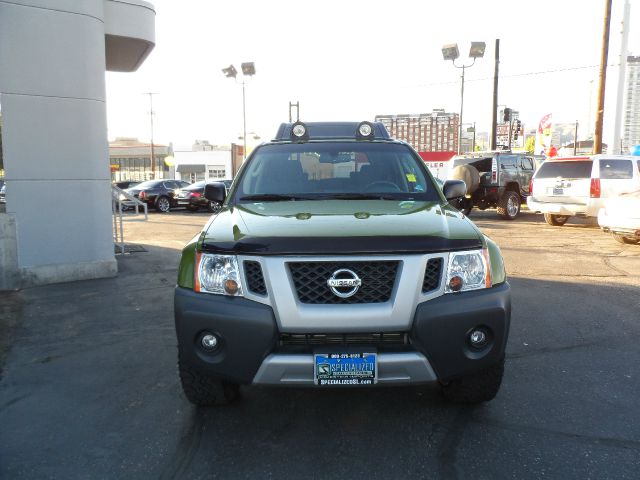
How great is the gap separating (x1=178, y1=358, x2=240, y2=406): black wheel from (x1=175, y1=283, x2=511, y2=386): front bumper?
0.35m

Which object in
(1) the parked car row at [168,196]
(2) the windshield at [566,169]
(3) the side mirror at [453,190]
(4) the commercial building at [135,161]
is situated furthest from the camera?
(4) the commercial building at [135,161]

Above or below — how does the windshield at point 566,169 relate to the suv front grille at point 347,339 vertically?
above

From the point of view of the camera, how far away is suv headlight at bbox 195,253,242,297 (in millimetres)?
2947

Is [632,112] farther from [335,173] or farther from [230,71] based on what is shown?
[335,173]

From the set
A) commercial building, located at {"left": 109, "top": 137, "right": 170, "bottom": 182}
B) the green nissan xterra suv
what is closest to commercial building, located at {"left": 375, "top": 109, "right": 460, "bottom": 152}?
commercial building, located at {"left": 109, "top": 137, "right": 170, "bottom": 182}

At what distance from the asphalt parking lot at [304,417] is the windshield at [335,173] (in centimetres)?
139

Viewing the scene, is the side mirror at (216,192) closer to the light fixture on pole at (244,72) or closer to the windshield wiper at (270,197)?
the windshield wiper at (270,197)

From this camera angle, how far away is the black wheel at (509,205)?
16594 mm

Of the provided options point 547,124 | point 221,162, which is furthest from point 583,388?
point 221,162

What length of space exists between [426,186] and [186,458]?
2525 mm

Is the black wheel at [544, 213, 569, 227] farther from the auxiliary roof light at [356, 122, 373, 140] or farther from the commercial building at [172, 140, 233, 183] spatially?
the commercial building at [172, 140, 233, 183]

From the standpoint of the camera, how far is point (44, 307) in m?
6.36

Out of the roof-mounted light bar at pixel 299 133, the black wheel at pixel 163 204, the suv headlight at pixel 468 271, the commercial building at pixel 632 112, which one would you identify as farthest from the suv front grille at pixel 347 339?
the commercial building at pixel 632 112

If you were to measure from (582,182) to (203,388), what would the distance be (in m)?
12.4
